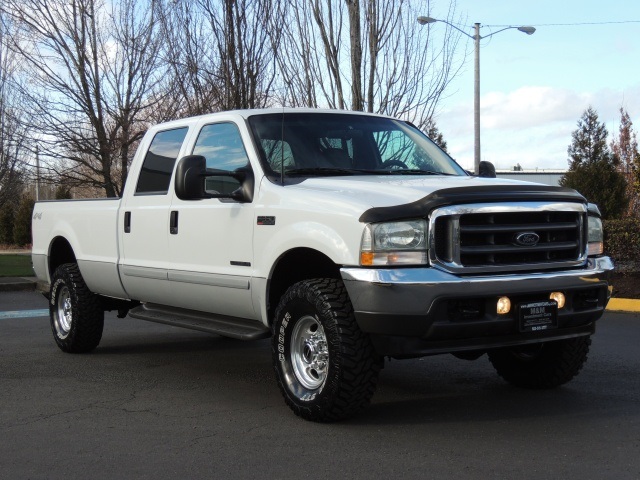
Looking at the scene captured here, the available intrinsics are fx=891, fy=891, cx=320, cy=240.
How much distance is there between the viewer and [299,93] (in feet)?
49.5

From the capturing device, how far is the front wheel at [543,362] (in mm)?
6195

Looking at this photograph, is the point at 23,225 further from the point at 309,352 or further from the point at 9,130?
the point at 309,352

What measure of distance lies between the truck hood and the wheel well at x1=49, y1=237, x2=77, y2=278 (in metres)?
3.88

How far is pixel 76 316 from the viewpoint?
8.23m

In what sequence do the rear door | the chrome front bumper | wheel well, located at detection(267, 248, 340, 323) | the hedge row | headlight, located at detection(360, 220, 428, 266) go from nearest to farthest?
the chrome front bumper < headlight, located at detection(360, 220, 428, 266) < wheel well, located at detection(267, 248, 340, 323) < the rear door < the hedge row

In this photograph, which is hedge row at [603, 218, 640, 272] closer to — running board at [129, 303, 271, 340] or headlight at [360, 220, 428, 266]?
running board at [129, 303, 271, 340]

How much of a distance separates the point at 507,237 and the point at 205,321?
244 cm

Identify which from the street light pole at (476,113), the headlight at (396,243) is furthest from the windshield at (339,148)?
the street light pole at (476,113)

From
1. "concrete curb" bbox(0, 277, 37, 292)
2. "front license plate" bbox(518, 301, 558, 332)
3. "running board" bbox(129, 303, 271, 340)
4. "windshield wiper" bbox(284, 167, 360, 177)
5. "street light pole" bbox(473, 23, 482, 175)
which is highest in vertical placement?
"street light pole" bbox(473, 23, 482, 175)

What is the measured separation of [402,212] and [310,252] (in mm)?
865

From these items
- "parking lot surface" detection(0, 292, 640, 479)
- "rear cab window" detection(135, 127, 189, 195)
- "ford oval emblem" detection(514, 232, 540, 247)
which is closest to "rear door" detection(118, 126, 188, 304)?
"rear cab window" detection(135, 127, 189, 195)

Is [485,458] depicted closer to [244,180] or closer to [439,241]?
[439,241]

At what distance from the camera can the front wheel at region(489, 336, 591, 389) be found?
20.3 feet

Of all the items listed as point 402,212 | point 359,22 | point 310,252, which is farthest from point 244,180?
point 359,22
